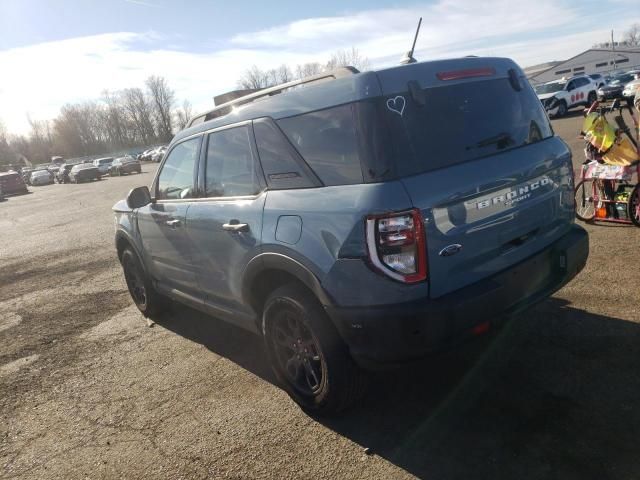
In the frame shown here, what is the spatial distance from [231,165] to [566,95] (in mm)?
29197

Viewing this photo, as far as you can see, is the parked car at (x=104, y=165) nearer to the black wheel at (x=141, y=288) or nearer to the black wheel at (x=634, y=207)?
the black wheel at (x=141, y=288)

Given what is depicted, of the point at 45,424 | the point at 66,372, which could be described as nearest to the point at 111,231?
the point at 66,372

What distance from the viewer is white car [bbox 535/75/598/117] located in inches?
1098

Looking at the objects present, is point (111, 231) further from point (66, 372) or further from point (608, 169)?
point (608, 169)

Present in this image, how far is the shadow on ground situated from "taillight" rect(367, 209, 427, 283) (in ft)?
1.81

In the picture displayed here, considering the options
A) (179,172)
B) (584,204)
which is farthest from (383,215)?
(584,204)

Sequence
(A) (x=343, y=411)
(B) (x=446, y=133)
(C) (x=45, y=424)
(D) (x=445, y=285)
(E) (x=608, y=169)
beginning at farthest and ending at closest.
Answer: (E) (x=608, y=169) → (C) (x=45, y=424) → (A) (x=343, y=411) → (B) (x=446, y=133) → (D) (x=445, y=285)

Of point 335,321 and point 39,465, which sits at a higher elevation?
point 335,321

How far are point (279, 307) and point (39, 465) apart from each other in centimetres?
189

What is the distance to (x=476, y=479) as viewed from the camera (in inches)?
98.5

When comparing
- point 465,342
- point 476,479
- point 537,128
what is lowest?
point 476,479

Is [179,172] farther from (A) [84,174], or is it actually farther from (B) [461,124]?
(A) [84,174]

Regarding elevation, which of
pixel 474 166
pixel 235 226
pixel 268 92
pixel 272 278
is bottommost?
pixel 272 278

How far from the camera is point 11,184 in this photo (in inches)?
1439
